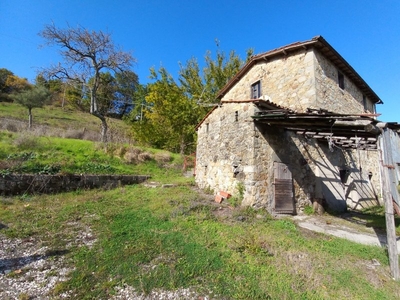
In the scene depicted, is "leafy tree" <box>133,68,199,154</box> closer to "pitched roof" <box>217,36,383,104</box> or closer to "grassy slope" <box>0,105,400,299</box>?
"pitched roof" <box>217,36,383,104</box>

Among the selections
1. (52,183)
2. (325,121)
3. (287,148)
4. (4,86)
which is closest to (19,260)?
(52,183)

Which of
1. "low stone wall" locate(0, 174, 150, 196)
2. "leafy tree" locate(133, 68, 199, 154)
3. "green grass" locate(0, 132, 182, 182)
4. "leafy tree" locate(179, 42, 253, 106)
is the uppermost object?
"leafy tree" locate(179, 42, 253, 106)

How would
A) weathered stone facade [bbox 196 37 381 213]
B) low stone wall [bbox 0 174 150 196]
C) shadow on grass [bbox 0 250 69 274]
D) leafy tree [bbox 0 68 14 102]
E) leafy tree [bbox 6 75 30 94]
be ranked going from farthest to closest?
1. leafy tree [bbox 6 75 30 94]
2. leafy tree [bbox 0 68 14 102]
3. low stone wall [bbox 0 174 150 196]
4. weathered stone facade [bbox 196 37 381 213]
5. shadow on grass [bbox 0 250 69 274]

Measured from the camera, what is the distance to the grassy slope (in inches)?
114

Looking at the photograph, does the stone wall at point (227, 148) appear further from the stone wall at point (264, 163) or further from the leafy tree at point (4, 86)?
the leafy tree at point (4, 86)

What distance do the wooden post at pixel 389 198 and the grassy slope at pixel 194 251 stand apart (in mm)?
263

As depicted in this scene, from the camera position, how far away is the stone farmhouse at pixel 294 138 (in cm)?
654

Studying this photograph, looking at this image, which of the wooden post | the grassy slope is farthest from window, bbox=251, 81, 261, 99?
the wooden post

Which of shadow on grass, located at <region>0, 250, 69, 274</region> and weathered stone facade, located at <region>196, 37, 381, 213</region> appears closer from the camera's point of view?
shadow on grass, located at <region>0, 250, 69, 274</region>

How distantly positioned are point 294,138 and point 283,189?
88.7 inches

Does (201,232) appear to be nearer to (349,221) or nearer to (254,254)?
(254,254)

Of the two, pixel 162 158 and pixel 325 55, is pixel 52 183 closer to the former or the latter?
pixel 162 158

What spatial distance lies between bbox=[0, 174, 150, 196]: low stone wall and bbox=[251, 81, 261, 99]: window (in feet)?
28.3

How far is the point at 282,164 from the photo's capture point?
7.17 m
